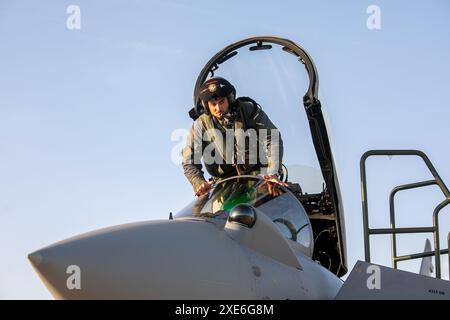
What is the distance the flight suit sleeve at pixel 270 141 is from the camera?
943 centimetres

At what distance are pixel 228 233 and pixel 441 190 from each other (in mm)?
3940

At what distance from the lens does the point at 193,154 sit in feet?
32.1

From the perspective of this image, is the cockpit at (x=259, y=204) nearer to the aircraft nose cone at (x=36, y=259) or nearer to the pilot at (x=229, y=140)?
the pilot at (x=229, y=140)

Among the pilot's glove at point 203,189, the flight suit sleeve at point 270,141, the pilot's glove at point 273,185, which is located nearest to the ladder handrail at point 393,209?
the flight suit sleeve at point 270,141

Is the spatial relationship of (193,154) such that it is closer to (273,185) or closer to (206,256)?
(273,185)

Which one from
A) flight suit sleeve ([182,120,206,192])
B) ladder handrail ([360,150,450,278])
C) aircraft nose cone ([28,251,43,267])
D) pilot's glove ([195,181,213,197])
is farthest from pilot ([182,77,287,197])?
aircraft nose cone ([28,251,43,267])

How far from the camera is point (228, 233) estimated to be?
265 inches

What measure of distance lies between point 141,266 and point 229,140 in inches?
158

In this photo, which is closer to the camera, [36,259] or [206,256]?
[36,259]

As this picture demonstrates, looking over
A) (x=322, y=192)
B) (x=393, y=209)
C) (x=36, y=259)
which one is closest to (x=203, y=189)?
(x=322, y=192)

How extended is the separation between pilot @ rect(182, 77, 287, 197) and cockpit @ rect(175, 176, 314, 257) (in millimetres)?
855
